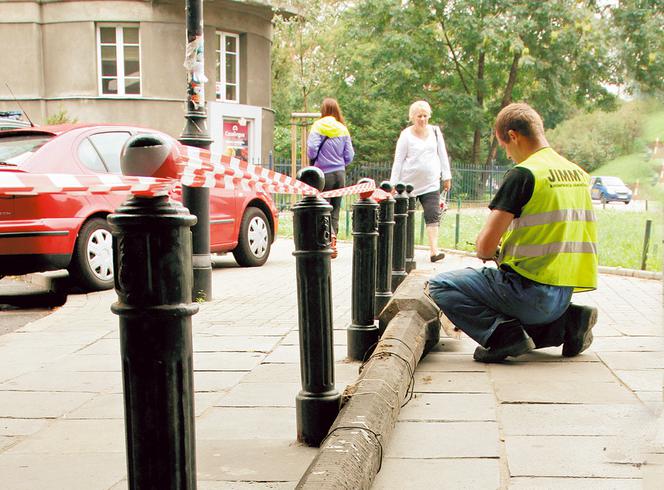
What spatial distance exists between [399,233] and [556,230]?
2.49 metres

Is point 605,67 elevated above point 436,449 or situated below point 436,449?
above

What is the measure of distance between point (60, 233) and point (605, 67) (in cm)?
662

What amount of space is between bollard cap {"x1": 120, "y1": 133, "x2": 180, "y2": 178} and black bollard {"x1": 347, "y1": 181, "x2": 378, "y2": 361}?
123 inches

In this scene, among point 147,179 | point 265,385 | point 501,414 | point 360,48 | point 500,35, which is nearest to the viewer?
point 147,179

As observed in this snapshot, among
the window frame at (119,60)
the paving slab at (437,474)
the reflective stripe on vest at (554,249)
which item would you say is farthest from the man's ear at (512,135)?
the window frame at (119,60)

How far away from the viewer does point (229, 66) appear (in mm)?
27266

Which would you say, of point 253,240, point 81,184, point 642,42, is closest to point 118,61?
point 253,240

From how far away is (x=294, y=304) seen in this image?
7.35 meters

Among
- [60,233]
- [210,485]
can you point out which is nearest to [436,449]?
[210,485]

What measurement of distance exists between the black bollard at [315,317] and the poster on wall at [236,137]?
23.7m

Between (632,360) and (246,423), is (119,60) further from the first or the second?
(246,423)

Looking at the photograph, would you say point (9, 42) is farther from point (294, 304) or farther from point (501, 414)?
point (501, 414)

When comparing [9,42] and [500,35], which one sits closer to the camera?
[9,42]

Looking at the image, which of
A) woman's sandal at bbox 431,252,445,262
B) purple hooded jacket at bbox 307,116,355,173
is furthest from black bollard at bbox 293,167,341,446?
purple hooded jacket at bbox 307,116,355,173
